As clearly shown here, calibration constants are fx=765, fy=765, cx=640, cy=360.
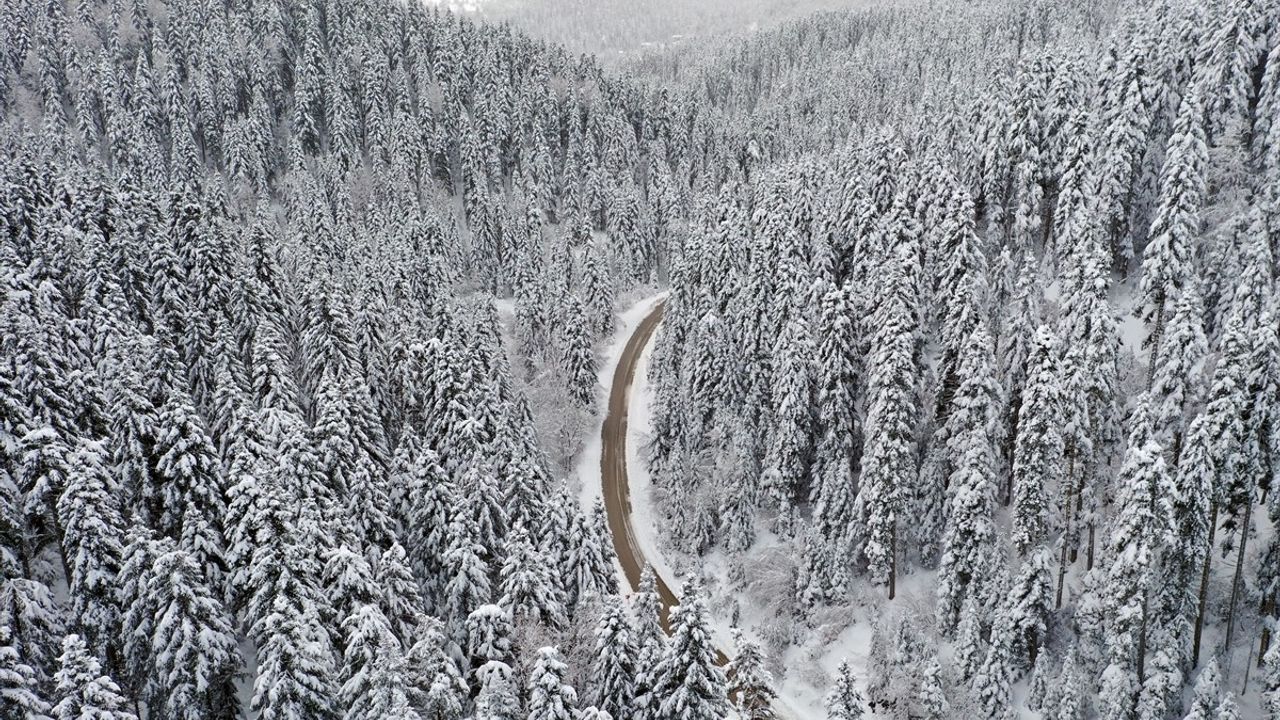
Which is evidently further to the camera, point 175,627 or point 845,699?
point 845,699

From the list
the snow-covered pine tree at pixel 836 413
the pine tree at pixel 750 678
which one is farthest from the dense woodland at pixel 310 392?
the snow-covered pine tree at pixel 836 413

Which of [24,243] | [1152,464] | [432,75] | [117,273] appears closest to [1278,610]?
[1152,464]

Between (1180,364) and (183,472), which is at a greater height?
(1180,364)

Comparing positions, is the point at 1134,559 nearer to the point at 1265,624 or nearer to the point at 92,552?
the point at 1265,624

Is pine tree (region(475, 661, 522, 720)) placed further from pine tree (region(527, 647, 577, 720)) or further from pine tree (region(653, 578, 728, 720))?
pine tree (region(653, 578, 728, 720))

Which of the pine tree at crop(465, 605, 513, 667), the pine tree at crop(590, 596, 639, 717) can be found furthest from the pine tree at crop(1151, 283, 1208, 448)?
the pine tree at crop(465, 605, 513, 667)

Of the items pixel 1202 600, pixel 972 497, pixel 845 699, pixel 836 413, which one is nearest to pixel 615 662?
pixel 845 699
